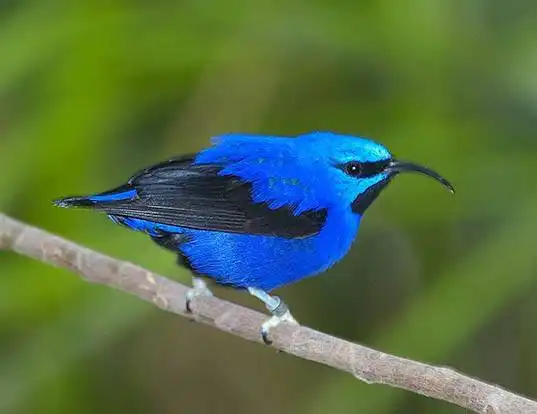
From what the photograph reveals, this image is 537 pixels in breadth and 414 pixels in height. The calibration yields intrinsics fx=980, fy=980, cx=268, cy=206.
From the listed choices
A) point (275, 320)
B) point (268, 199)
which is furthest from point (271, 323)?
point (268, 199)

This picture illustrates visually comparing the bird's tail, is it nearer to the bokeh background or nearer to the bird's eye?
the bird's eye

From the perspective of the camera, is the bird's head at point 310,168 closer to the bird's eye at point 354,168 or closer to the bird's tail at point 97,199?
the bird's eye at point 354,168

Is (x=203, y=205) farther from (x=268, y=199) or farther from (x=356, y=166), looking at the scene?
(x=356, y=166)

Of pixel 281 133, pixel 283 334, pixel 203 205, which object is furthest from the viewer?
pixel 281 133

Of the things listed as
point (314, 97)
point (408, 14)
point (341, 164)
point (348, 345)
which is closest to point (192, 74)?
point (314, 97)

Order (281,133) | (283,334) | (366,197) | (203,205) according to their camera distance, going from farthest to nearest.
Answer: (281,133) → (366,197) → (203,205) → (283,334)

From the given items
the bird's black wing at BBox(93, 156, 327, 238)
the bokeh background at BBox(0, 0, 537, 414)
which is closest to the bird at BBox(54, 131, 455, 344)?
the bird's black wing at BBox(93, 156, 327, 238)

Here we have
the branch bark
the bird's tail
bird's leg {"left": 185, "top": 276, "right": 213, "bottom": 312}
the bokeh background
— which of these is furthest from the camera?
the bokeh background

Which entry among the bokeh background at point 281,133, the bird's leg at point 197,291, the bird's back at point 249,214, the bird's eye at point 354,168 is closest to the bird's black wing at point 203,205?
the bird's back at point 249,214
